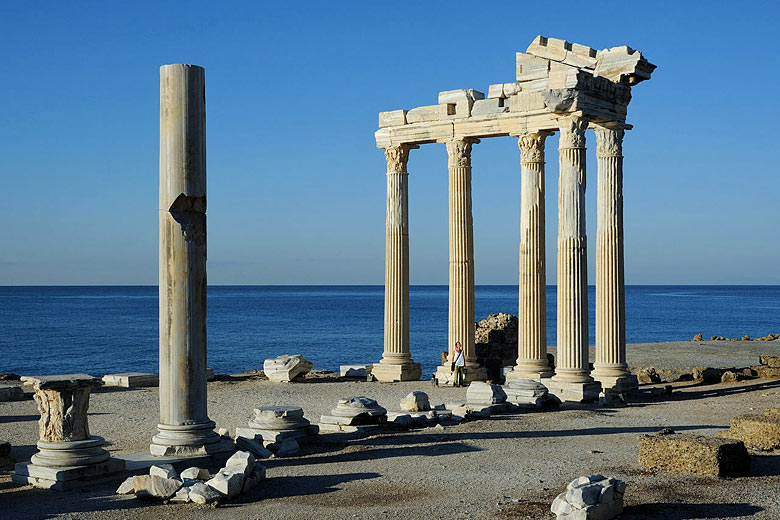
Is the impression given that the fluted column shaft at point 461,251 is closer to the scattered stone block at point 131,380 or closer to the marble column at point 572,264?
the marble column at point 572,264

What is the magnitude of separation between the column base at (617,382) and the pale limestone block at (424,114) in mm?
8972

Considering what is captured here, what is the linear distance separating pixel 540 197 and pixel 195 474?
16456 mm

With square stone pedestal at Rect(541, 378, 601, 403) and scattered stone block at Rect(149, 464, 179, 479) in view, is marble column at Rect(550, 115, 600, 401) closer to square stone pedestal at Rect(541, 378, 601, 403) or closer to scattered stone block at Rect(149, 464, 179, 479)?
square stone pedestal at Rect(541, 378, 601, 403)

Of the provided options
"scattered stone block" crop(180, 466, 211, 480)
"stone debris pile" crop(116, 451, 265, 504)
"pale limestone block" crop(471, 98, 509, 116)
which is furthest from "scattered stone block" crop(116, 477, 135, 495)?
"pale limestone block" crop(471, 98, 509, 116)

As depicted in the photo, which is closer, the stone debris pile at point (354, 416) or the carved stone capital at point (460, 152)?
the stone debris pile at point (354, 416)

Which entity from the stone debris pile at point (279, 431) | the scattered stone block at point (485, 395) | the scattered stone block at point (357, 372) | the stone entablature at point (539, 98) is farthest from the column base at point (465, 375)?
the stone debris pile at point (279, 431)

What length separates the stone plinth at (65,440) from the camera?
1397 cm

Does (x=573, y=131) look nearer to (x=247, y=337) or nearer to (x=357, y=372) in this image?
(x=357, y=372)

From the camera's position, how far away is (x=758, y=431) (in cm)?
1688

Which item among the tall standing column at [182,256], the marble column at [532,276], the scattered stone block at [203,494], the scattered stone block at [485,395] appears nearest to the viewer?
the scattered stone block at [203,494]

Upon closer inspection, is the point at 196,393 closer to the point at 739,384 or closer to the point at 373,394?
the point at 373,394

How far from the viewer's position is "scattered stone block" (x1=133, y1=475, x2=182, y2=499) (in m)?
12.9

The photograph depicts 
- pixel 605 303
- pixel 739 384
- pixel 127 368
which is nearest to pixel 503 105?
pixel 605 303

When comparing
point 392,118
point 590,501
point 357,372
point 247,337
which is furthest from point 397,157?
point 247,337
